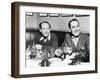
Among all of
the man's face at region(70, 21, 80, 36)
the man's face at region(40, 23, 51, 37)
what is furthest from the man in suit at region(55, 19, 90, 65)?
the man's face at region(40, 23, 51, 37)

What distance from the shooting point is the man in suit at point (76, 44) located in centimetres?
175

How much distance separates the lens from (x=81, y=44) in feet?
5.90

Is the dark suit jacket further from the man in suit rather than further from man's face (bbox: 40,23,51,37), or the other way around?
man's face (bbox: 40,23,51,37)

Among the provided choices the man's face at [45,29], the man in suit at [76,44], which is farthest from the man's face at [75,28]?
the man's face at [45,29]

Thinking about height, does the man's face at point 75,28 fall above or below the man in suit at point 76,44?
above

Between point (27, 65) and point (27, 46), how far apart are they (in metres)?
0.12

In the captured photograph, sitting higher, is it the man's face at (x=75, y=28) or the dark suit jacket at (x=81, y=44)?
the man's face at (x=75, y=28)

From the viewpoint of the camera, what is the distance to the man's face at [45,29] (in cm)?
167

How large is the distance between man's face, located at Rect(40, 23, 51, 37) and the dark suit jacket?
5.5 inches

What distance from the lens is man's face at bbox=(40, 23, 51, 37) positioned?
1.67 metres

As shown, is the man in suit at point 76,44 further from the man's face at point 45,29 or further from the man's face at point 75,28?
the man's face at point 45,29

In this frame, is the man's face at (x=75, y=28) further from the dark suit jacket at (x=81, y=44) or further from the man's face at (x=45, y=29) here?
the man's face at (x=45, y=29)

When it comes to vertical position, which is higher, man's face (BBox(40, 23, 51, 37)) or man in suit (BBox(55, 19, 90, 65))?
man's face (BBox(40, 23, 51, 37))

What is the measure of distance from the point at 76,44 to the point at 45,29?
0.84 ft
